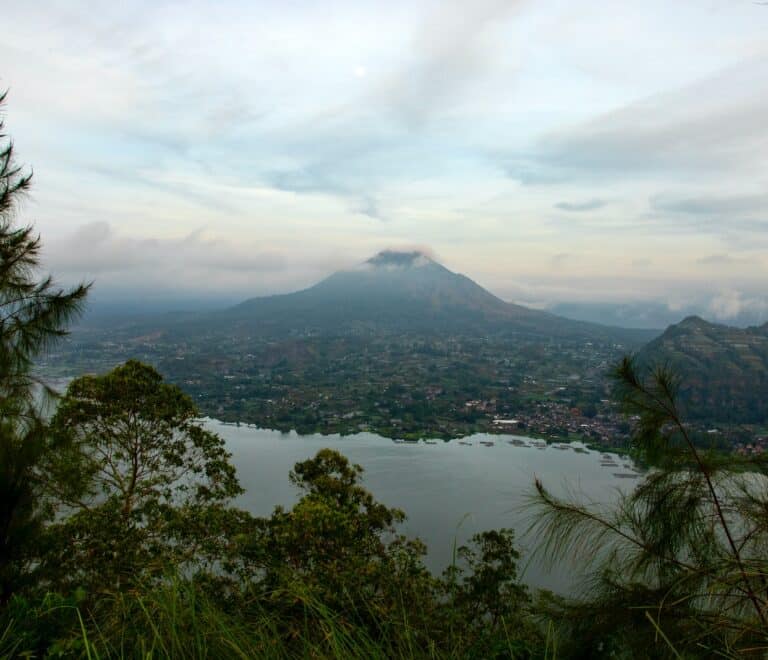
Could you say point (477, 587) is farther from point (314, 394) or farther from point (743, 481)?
point (314, 394)

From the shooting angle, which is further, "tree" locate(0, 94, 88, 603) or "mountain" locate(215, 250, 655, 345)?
"mountain" locate(215, 250, 655, 345)

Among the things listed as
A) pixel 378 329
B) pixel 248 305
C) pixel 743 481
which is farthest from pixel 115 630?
pixel 248 305

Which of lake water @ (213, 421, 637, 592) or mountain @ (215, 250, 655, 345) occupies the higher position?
mountain @ (215, 250, 655, 345)

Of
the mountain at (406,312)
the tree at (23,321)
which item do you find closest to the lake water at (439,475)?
the tree at (23,321)

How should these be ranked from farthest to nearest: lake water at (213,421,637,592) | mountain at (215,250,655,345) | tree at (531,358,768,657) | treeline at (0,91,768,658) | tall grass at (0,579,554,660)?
mountain at (215,250,655,345), lake water at (213,421,637,592), tree at (531,358,768,657), treeline at (0,91,768,658), tall grass at (0,579,554,660)

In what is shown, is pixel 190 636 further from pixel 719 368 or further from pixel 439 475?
pixel 439 475

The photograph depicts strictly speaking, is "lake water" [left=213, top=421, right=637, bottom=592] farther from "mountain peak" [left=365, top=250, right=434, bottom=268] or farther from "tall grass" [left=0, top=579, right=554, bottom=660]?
"mountain peak" [left=365, top=250, right=434, bottom=268]

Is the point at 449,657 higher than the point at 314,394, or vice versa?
the point at 449,657

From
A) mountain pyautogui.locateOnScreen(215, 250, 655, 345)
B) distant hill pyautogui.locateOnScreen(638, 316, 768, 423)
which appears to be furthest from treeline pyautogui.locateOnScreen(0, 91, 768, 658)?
mountain pyautogui.locateOnScreen(215, 250, 655, 345)
